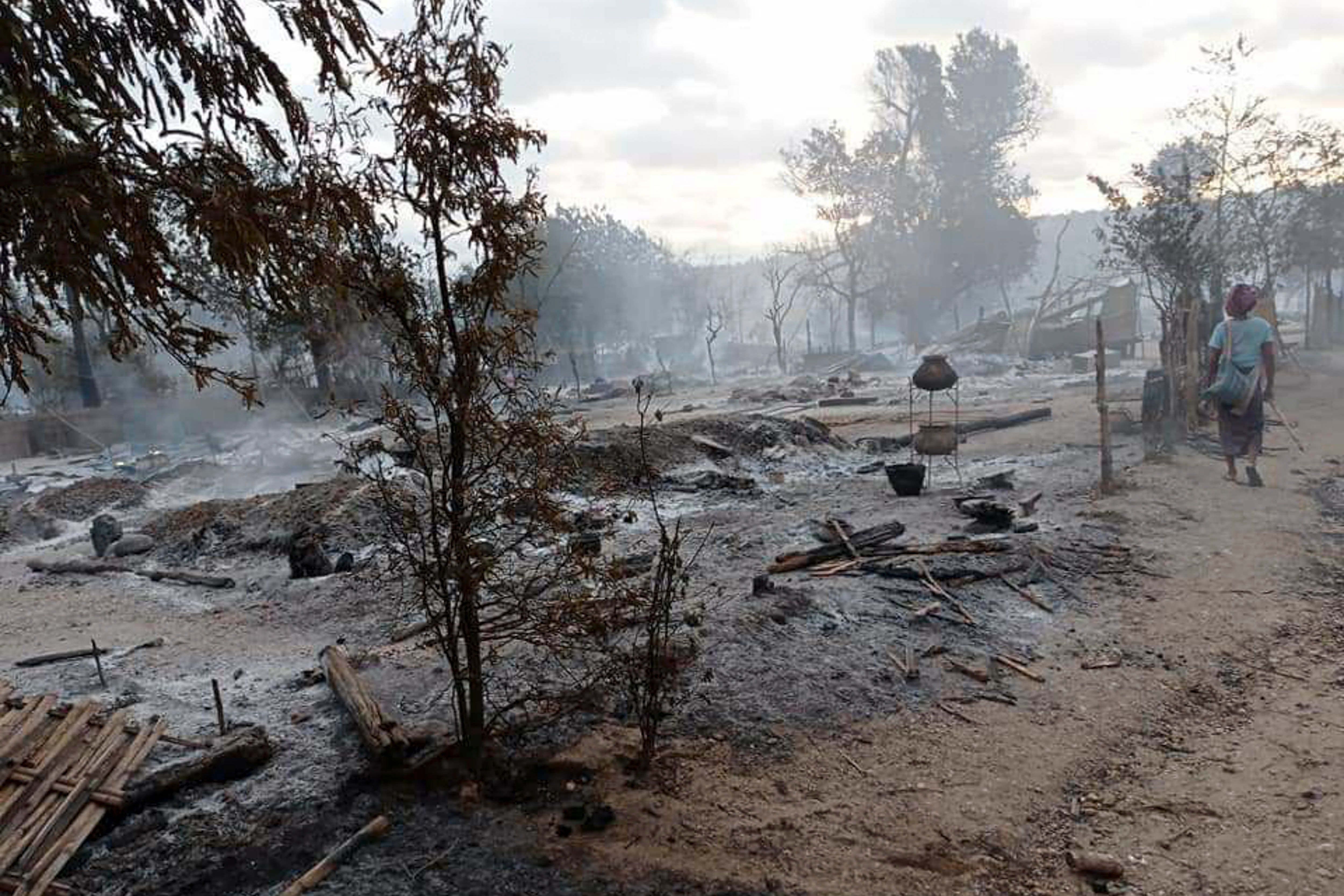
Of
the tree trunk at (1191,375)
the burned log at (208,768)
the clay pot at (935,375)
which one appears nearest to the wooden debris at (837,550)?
the clay pot at (935,375)

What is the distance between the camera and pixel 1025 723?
4.64 metres

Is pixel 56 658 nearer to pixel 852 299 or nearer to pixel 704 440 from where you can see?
pixel 704 440

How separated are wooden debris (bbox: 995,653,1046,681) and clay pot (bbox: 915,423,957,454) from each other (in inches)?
203

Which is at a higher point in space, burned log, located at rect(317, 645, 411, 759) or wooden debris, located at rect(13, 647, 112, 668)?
burned log, located at rect(317, 645, 411, 759)

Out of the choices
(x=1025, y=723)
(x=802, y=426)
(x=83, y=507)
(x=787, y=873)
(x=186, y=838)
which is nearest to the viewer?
(x=787, y=873)

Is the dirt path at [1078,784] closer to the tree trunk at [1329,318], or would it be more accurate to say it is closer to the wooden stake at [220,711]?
the wooden stake at [220,711]

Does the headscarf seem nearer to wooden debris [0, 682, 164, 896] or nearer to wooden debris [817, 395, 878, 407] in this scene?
wooden debris [0, 682, 164, 896]

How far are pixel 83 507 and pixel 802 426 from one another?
12365 mm

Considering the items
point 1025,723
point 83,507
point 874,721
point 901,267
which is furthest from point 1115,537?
point 901,267

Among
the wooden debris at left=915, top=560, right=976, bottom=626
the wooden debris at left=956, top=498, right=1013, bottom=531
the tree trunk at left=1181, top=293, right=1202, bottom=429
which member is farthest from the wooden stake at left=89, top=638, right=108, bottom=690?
the tree trunk at left=1181, top=293, right=1202, bottom=429

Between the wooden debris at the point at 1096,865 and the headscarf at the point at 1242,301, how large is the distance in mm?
8045

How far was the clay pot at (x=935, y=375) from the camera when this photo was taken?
10.3 metres

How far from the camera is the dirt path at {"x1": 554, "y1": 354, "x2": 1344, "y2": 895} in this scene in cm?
338

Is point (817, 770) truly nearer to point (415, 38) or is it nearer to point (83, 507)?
point (415, 38)
